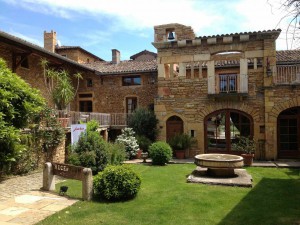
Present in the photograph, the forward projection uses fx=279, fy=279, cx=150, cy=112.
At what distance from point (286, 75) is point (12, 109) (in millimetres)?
12956

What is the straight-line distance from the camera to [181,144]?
48.9 ft

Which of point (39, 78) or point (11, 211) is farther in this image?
point (39, 78)

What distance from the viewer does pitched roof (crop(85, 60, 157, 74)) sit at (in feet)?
63.2

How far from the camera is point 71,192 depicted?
787 cm

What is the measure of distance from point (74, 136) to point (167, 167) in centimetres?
424

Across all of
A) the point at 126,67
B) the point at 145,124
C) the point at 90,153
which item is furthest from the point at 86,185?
the point at 126,67

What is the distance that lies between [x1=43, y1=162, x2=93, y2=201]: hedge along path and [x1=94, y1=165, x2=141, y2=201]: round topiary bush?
0.70 feet

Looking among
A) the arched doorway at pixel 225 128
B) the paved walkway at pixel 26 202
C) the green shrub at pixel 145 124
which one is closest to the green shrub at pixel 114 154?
the paved walkway at pixel 26 202

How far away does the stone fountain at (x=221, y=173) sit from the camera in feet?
29.5

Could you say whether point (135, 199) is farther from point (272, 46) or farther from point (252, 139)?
point (272, 46)

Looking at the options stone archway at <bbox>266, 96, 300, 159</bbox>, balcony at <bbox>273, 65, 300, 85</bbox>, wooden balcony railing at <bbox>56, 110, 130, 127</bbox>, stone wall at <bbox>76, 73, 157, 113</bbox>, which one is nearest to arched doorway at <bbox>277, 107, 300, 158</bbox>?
stone archway at <bbox>266, 96, 300, 159</bbox>

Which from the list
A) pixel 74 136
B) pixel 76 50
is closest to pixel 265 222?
pixel 74 136

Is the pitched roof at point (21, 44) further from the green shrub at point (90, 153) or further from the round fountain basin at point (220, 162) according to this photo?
the round fountain basin at point (220, 162)

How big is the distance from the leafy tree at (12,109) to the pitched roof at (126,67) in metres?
10.1
